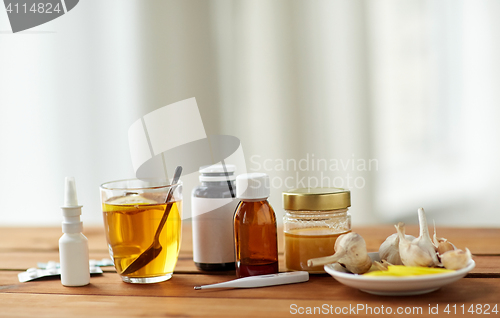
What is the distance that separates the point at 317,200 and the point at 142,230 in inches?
10.2

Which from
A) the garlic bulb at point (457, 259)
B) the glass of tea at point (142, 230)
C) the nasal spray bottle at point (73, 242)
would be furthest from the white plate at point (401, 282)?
the nasal spray bottle at point (73, 242)

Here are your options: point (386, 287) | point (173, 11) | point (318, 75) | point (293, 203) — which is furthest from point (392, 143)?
point (386, 287)

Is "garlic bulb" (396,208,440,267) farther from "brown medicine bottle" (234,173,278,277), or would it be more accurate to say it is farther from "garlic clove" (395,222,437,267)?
"brown medicine bottle" (234,173,278,277)

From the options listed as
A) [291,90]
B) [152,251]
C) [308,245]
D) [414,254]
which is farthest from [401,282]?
[291,90]

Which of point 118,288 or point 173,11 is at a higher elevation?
point 173,11

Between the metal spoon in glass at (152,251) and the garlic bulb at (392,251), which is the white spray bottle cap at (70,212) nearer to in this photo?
the metal spoon in glass at (152,251)

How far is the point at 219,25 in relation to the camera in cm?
182

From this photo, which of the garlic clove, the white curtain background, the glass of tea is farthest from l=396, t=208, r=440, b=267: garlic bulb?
the white curtain background

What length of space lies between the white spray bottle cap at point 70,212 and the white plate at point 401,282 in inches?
15.0

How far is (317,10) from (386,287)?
4.71ft

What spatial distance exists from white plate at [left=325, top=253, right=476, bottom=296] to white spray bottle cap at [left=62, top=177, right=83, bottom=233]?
381 millimetres

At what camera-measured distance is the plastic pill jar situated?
2.31 ft

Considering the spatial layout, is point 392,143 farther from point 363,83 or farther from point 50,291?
point 50,291

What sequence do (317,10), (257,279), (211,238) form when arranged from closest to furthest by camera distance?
1. (257,279)
2. (211,238)
3. (317,10)
